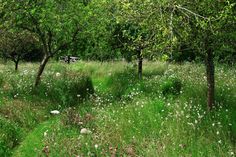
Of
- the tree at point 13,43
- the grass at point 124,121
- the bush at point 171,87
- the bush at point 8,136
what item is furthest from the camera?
the tree at point 13,43

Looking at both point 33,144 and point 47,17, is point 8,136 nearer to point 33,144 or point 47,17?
point 33,144

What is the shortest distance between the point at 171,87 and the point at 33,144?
6546 millimetres

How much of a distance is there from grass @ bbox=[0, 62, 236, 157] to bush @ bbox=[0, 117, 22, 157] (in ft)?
0.10

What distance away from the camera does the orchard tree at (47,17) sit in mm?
17172

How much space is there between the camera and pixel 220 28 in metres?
10.5

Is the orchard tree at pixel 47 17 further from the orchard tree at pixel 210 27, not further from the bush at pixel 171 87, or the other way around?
the orchard tree at pixel 210 27

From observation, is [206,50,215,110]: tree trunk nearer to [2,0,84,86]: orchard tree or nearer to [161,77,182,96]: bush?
[161,77,182,96]: bush

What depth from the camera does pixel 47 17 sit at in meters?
17.2

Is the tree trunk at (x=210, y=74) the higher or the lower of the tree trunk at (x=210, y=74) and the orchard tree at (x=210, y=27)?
the lower

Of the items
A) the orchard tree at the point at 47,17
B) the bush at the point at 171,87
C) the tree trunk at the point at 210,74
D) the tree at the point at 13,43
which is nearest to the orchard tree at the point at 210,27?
the tree trunk at the point at 210,74

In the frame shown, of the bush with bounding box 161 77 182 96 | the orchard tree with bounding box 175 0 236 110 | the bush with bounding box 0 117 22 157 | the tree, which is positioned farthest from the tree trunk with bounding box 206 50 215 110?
the tree

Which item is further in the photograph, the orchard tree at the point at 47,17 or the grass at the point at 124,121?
the orchard tree at the point at 47,17

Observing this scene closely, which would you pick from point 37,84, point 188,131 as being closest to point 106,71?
point 37,84

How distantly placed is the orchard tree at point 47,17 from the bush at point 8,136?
5.42 metres
